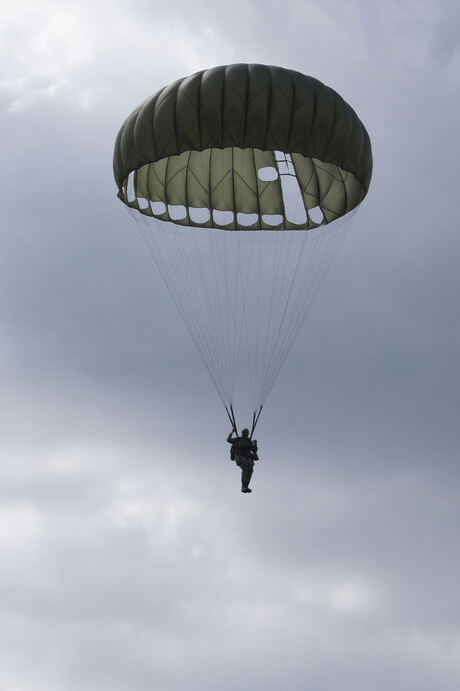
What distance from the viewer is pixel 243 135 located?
1344 inches

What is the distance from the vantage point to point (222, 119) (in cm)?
3397

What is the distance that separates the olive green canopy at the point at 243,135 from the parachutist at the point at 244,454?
661cm

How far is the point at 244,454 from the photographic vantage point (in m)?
34.6

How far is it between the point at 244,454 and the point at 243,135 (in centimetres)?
750

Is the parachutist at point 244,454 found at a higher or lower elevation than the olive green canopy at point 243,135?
lower

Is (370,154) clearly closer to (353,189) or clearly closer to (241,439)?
(353,189)

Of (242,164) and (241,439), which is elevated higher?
(242,164)

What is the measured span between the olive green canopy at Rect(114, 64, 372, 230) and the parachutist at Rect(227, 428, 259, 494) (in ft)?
21.7

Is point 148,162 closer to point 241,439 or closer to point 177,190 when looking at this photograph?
point 177,190

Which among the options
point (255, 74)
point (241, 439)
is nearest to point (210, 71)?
Result: point (255, 74)

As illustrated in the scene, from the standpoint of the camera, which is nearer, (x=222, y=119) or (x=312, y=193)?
(x=222, y=119)

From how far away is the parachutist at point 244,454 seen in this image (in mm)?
34625

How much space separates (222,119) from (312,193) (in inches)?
186

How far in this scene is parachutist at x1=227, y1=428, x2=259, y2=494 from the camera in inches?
1363
